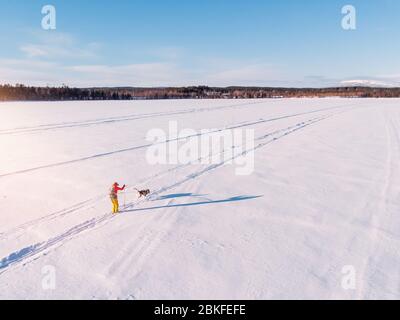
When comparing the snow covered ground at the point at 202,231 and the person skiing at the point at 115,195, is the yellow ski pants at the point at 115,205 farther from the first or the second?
the snow covered ground at the point at 202,231

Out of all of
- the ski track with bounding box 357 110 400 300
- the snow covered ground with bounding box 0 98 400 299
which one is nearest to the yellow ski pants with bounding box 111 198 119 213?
the snow covered ground with bounding box 0 98 400 299

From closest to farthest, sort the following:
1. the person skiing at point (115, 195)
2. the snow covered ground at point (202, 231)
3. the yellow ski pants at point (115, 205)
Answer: the snow covered ground at point (202, 231), the person skiing at point (115, 195), the yellow ski pants at point (115, 205)

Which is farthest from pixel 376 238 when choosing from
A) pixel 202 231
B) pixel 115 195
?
pixel 115 195

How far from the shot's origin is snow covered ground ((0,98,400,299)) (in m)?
4.61

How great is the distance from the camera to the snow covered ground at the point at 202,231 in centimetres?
461

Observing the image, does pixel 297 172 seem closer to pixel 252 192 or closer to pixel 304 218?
pixel 252 192

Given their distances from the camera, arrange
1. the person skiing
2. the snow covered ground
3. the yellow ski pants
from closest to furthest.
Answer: the snow covered ground
the person skiing
the yellow ski pants

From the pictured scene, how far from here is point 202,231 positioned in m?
6.28

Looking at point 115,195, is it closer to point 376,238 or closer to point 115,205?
point 115,205

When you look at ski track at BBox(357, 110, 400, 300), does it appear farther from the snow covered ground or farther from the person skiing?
the person skiing

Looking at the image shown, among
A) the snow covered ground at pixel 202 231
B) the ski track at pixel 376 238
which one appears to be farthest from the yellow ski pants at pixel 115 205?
the ski track at pixel 376 238

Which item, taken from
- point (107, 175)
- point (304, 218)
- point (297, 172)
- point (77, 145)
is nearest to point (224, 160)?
point (297, 172)

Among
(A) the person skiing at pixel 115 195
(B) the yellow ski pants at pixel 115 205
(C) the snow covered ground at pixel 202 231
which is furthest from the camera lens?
(B) the yellow ski pants at pixel 115 205
